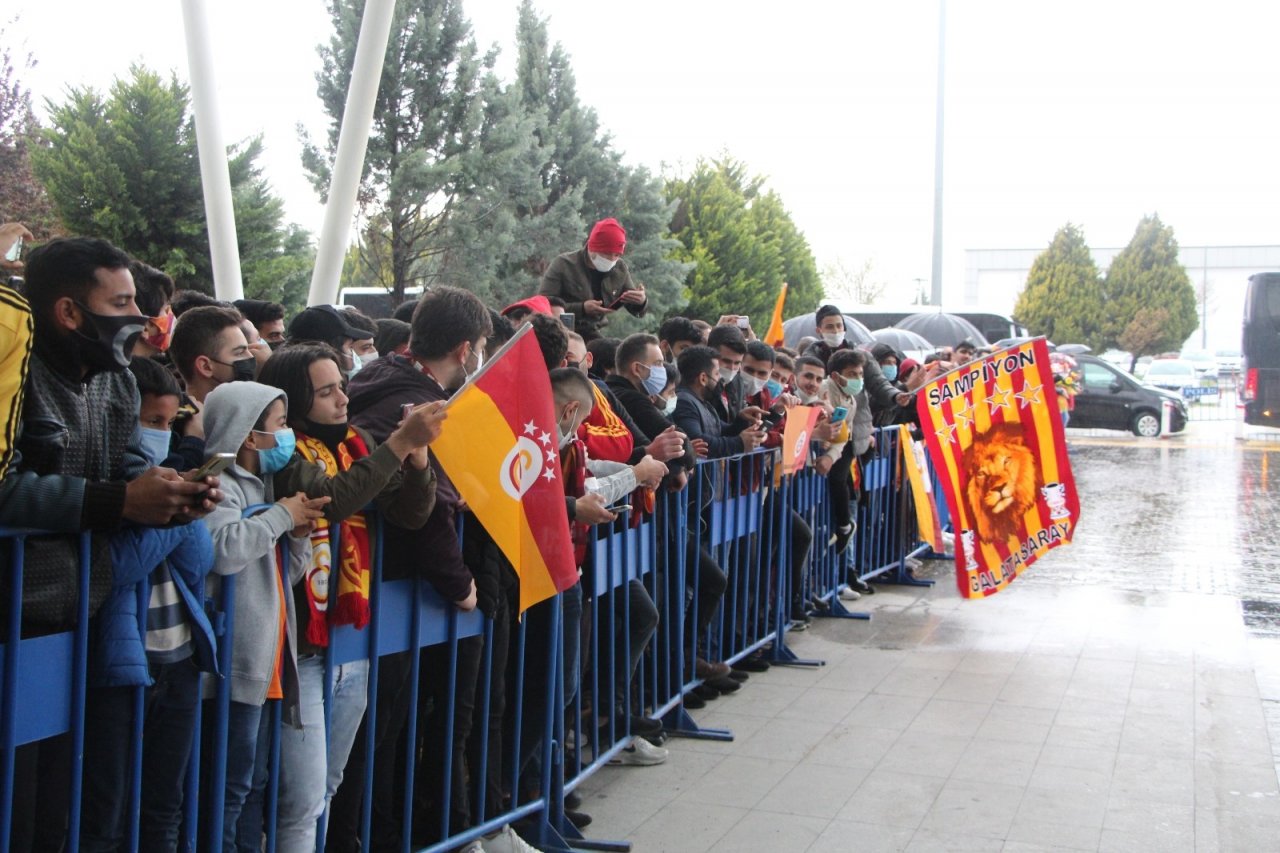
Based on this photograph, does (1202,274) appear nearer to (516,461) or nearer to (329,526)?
(516,461)

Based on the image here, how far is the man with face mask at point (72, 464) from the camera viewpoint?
9.62 ft

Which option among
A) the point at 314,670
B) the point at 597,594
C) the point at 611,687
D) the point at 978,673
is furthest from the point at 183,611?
the point at 978,673

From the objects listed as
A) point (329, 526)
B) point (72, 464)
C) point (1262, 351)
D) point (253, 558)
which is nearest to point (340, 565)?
point (329, 526)

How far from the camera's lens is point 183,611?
3324 millimetres

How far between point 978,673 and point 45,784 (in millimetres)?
5611

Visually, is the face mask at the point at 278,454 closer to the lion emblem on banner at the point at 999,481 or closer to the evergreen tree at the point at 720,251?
the lion emblem on banner at the point at 999,481

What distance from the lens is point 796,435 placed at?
24.7 ft

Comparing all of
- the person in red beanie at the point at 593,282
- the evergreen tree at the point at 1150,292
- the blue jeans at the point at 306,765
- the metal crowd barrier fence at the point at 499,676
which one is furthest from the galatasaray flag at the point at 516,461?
the evergreen tree at the point at 1150,292

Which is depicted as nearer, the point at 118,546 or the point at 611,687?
the point at 118,546

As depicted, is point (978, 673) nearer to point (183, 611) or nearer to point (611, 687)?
point (611, 687)

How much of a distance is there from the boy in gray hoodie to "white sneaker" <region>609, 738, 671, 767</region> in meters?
2.45

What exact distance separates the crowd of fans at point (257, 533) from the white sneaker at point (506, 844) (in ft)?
0.05

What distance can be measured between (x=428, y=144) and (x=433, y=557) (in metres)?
22.3

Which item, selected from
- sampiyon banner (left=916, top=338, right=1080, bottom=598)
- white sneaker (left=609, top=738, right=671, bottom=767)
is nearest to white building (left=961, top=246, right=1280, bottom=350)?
sampiyon banner (left=916, top=338, right=1080, bottom=598)
